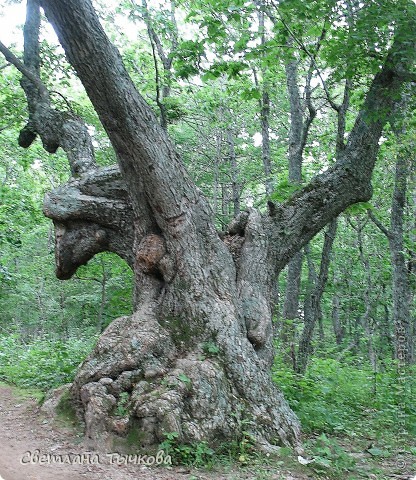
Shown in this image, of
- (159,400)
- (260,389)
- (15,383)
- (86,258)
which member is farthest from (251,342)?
(15,383)

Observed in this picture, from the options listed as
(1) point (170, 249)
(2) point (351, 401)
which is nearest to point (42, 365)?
(1) point (170, 249)

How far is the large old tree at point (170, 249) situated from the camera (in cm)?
490

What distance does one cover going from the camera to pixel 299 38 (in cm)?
758

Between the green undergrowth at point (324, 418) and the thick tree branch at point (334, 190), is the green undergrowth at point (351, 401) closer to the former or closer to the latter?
the green undergrowth at point (324, 418)

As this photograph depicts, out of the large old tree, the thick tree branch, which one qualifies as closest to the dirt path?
the large old tree

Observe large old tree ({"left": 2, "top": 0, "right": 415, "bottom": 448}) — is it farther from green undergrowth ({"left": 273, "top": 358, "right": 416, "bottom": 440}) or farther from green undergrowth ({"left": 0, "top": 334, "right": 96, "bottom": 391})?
green undergrowth ({"left": 0, "top": 334, "right": 96, "bottom": 391})

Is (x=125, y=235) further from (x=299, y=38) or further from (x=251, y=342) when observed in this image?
(x=299, y=38)

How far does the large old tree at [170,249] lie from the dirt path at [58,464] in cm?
31

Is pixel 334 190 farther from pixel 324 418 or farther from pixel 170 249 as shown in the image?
pixel 324 418

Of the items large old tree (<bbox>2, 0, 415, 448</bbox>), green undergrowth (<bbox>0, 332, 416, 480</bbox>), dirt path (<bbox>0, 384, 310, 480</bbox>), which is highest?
large old tree (<bbox>2, 0, 415, 448</bbox>)

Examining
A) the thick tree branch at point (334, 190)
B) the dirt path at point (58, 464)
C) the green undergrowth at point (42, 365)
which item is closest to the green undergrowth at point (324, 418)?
the green undergrowth at point (42, 365)

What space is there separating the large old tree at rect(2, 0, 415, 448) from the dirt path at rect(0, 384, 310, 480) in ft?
1.02

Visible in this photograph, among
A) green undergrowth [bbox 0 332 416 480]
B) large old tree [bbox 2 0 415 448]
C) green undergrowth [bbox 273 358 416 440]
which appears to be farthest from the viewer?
green undergrowth [bbox 273 358 416 440]

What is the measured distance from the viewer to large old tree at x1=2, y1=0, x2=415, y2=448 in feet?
16.1
